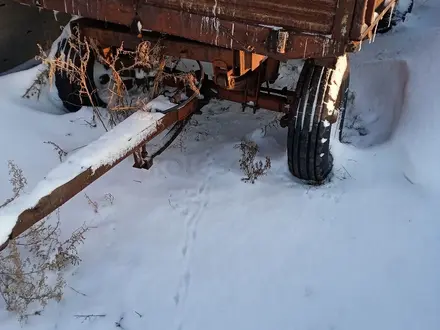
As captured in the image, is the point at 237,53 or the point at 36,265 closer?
the point at 36,265

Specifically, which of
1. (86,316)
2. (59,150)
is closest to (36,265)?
(86,316)

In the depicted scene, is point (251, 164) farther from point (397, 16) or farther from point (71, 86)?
→ point (397, 16)

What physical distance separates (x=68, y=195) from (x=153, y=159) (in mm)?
1290

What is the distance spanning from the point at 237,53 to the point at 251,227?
46.5 inches

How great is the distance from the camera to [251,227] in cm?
365

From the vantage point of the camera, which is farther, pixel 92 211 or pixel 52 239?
pixel 92 211

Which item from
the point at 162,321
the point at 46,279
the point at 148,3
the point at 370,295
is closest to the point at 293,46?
the point at 148,3

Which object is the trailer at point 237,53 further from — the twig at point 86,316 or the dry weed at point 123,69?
the twig at point 86,316

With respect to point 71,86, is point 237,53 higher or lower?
higher

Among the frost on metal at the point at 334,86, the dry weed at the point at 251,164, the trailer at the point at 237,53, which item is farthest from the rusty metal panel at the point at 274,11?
the dry weed at the point at 251,164

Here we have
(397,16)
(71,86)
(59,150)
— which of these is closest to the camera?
(59,150)

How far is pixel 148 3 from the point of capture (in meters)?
3.47

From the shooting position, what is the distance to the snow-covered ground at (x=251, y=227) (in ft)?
10.1

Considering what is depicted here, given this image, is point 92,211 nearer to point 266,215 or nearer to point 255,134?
point 266,215
